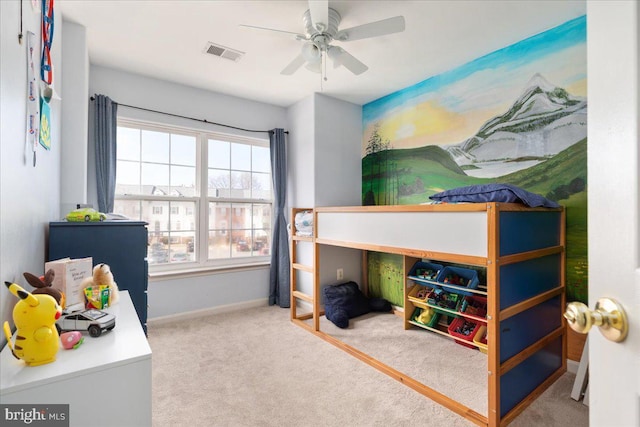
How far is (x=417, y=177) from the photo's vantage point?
3.11 m

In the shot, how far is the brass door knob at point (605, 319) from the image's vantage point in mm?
422

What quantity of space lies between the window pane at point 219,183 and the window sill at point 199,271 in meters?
0.82

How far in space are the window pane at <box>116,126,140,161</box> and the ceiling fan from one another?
5.63 feet

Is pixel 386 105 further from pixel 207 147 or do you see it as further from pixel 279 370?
pixel 279 370

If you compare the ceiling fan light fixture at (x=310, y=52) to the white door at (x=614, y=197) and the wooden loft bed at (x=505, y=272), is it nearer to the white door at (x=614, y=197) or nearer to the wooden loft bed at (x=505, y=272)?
the wooden loft bed at (x=505, y=272)

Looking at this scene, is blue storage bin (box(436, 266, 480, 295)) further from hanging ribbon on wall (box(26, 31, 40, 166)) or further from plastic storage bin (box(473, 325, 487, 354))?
hanging ribbon on wall (box(26, 31, 40, 166))

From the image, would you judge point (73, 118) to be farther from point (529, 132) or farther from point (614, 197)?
point (529, 132)

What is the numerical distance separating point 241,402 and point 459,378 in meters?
1.40

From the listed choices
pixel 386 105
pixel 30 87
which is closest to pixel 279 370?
pixel 30 87

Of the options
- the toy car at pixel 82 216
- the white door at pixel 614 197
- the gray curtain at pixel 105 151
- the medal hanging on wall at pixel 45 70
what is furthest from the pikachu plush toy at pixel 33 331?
the gray curtain at pixel 105 151

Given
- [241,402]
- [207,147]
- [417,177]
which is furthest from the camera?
[207,147]

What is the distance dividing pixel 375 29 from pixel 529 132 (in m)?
1.44

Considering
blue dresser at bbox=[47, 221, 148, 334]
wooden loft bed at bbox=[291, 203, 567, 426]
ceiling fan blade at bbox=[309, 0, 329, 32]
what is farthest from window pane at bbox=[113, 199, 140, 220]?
ceiling fan blade at bbox=[309, 0, 329, 32]

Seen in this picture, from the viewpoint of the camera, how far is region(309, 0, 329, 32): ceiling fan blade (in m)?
1.68
